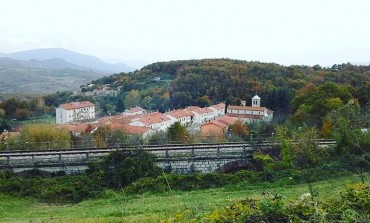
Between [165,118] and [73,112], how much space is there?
23.9 meters

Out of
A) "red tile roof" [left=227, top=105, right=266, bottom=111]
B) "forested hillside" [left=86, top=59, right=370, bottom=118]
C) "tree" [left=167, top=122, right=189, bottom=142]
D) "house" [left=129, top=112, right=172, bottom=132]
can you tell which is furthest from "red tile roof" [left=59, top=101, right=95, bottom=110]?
"tree" [left=167, top=122, right=189, bottom=142]

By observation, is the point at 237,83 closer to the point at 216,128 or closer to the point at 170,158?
the point at 216,128

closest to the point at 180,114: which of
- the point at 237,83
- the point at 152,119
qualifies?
the point at 152,119

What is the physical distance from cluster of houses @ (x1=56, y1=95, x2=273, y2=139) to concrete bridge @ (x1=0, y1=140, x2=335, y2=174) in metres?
21.1

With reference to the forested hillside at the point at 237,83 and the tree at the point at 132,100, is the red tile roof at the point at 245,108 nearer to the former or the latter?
the forested hillside at the point at 237,83

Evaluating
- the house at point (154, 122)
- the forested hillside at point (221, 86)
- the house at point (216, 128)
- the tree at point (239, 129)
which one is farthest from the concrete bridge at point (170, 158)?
the house at point (154, 122)

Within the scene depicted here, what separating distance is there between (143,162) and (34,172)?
586cm

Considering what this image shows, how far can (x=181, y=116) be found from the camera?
6088 cm

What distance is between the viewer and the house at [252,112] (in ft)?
190

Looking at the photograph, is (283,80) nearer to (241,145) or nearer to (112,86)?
(241,145)

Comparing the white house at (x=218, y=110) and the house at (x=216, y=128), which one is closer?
the house at (x=216, y=128)

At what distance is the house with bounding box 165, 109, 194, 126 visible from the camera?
59656 mm

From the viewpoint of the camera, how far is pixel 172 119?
59500 millimetres

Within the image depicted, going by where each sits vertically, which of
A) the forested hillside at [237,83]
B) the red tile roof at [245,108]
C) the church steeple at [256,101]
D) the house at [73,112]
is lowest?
the house at [73,112]
